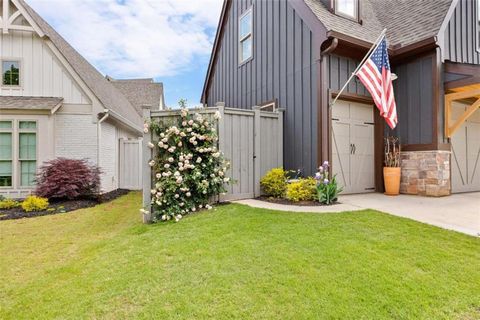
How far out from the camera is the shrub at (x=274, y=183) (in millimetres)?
5941

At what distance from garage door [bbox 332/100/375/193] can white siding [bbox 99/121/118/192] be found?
7.15 meters

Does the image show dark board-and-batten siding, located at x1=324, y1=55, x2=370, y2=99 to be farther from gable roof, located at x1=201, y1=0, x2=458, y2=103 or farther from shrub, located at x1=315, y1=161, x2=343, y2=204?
shrub, located at x1=315, y1=161, x2=343, y2=204

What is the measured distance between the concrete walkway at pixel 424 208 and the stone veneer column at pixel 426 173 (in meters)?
0.32

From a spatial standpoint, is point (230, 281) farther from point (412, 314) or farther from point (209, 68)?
point (209, 68)

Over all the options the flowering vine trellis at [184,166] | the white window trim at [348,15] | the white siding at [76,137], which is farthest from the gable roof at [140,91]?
the flowering vine trellis at [184,166]

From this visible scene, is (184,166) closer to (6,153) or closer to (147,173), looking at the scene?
(147,173)

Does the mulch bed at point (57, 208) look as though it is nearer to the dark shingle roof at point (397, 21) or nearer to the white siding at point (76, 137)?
the white siding at point (76, 137)

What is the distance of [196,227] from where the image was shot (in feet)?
13.4

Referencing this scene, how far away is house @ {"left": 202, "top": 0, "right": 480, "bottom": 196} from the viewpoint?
6.16 metres

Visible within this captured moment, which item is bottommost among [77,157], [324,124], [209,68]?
[77,157]

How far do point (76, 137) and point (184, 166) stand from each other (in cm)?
561

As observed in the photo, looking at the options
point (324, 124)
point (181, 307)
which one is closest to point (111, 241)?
point (181, 307)

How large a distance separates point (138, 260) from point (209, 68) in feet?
34.1

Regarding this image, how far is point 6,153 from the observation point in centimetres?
798
